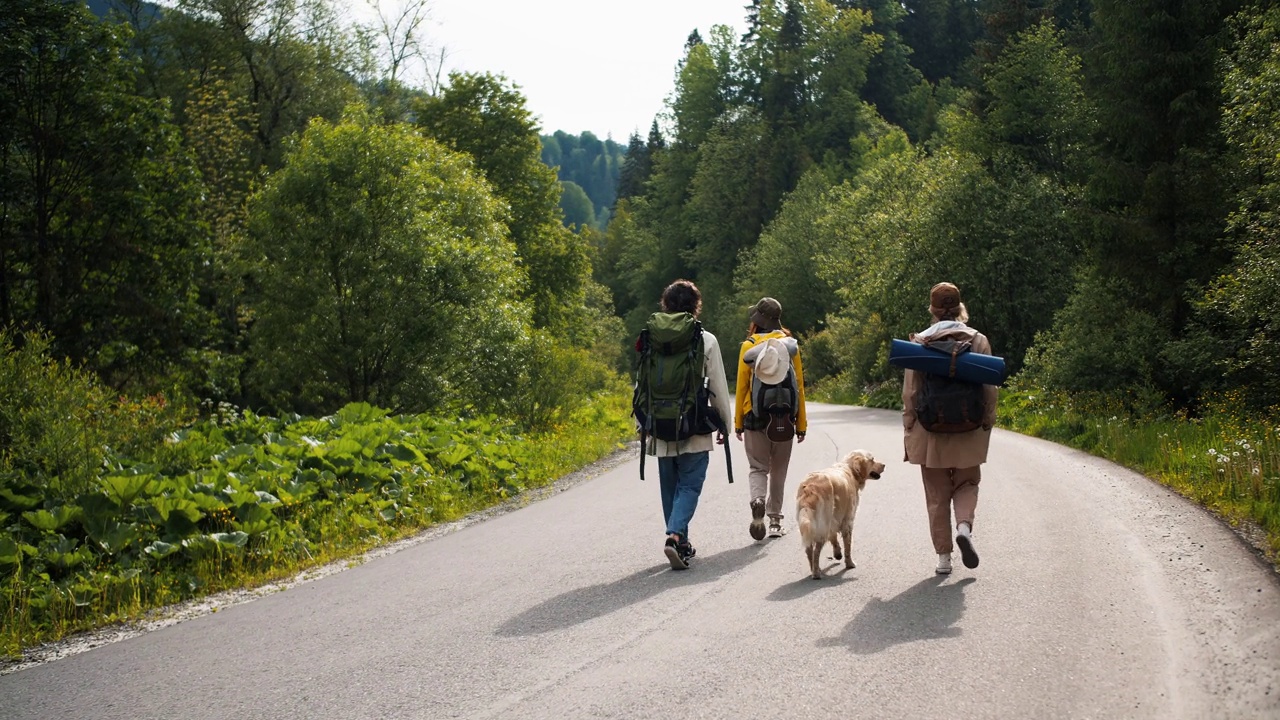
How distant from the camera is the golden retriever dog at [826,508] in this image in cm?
750

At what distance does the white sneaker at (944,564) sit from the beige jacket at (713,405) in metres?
1.95

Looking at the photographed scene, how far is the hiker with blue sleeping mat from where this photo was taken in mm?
7441

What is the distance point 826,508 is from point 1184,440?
9.40 meters

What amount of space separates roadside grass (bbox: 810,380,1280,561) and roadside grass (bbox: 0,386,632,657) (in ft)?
27.0

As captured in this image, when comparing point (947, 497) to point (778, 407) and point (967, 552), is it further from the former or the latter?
point (778, 407)

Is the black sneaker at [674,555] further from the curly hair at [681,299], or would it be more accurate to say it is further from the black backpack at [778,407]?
the curly hair at [681,299]

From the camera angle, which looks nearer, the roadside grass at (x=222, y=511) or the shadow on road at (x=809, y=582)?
the shadow on road at (x=809, y=582)

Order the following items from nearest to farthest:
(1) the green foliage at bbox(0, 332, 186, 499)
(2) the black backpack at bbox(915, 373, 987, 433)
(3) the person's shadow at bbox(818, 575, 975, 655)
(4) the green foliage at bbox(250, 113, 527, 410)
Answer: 1. (3) the person's shadow at bbox(818, 575, 975, 655)
2. (2) the black backpack at bbox(915, 373, 987, 433)
3. (1) the green foliage at bbox(0, 332, 186, 499)
4. (4) the green foliage at bbox(250, 113, 527, 410)

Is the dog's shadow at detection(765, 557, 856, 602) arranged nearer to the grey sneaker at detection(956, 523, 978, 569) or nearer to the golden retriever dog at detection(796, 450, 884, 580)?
the golden retriever dog at detection(796, 450, 884, 580)

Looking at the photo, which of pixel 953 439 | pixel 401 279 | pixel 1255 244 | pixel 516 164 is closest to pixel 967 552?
pixel 953 439

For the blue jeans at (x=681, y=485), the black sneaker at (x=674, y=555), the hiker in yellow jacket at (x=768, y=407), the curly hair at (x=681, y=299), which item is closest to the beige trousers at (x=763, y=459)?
the hiker in yellow jacket at (x=768, y=407)

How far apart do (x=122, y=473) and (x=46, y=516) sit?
1.67 metres

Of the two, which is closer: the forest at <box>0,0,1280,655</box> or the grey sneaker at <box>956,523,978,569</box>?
the grey sneaker at <box>956,523,978,569</box>

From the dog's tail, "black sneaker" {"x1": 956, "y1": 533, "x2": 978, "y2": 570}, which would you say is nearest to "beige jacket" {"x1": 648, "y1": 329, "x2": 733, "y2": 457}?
the dog's tail
